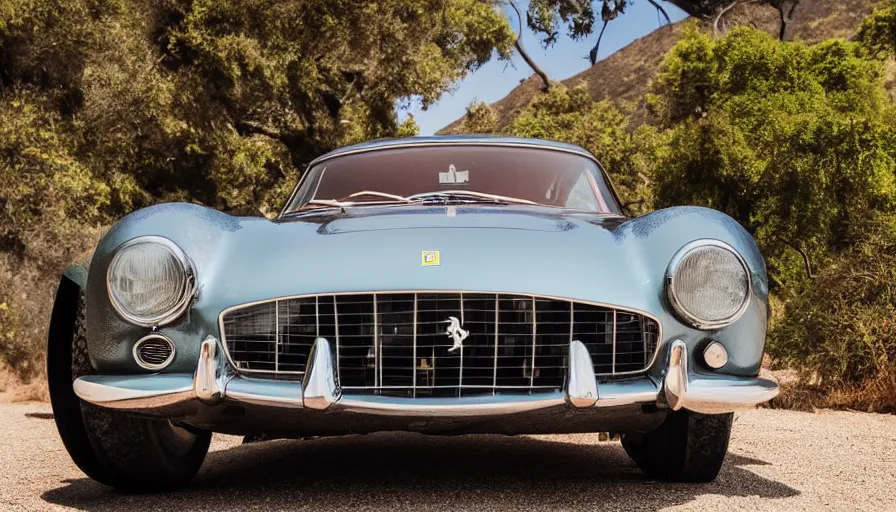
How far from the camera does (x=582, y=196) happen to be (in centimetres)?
425

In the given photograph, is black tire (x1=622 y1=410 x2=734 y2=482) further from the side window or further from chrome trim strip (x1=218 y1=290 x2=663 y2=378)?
the side window

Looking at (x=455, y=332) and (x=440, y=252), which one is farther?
(x=440, y=252)

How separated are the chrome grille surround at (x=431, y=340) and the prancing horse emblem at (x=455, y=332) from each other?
1 centimetres

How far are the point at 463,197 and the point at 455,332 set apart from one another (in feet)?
4.02

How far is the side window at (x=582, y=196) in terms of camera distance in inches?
165

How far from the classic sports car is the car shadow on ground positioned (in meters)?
0.22

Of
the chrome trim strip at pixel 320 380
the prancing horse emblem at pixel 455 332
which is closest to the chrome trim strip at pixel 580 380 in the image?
the prancing horse emblem at pixel 455 332

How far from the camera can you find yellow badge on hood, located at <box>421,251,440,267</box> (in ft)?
9.73

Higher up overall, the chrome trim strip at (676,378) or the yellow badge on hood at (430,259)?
the yellow badge on hood at (430,259)

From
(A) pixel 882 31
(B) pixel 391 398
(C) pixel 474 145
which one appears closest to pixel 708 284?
(B) pixel 391 398

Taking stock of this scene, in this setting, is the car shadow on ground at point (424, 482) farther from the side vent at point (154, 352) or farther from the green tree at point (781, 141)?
the green tree at point (781, 141)

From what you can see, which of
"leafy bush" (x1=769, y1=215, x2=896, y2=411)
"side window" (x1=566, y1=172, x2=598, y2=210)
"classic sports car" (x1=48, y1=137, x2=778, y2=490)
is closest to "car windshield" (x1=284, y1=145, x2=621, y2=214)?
"side window" (x1=566, y1=172, x2=598, y2=210)

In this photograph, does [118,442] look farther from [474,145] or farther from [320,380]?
[474,145]

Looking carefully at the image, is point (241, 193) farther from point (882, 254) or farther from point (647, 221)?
point (647, 221)
